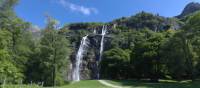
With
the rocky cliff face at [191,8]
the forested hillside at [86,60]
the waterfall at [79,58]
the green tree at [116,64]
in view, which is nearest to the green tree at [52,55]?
the forested hillside at [86,60]

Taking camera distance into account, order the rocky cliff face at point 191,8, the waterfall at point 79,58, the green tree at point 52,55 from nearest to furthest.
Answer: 1. the green tree at point 52,55
2. the waterfall at point 79,58
3. the rocky cliff face at point 191,8

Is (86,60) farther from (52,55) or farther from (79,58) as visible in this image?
(52,55)

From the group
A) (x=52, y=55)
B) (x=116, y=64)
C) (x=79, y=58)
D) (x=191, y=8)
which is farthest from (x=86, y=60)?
(x=191, y=8)

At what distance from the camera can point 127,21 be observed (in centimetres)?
10075

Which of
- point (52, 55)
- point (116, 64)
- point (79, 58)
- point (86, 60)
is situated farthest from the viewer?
point (79, 58)

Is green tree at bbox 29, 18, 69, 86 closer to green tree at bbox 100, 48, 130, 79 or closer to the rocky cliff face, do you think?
green tree at bbox 100, 48, 130, 79

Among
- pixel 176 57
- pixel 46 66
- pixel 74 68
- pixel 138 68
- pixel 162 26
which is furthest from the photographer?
pixel 162 26

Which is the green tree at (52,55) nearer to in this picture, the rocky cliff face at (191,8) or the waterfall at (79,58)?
the waterfall at (79,58)

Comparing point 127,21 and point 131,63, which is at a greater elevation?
point 127,21

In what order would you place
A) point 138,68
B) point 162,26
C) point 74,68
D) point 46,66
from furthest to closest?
point 162,26 → point 74,68 → point 138,68 → point 46,66

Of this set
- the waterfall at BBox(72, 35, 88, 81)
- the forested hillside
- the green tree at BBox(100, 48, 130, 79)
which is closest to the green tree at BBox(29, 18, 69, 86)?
the forested hillside

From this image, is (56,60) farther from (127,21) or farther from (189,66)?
(127,21)

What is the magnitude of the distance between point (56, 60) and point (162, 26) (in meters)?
55.3

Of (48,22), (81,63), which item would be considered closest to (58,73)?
(48,22)
